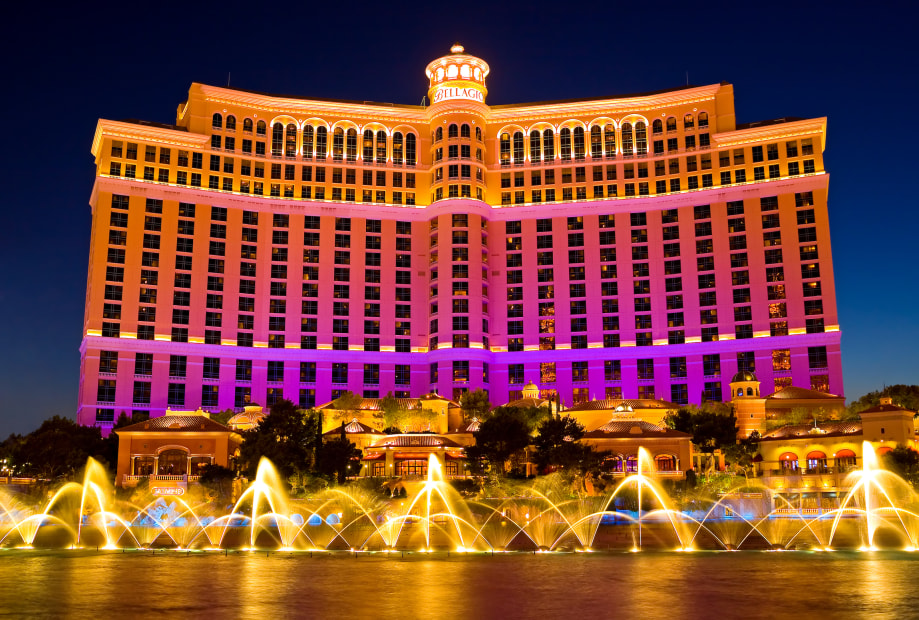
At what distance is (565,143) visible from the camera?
145125mm

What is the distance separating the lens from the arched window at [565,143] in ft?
474

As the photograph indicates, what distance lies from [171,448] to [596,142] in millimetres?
86005

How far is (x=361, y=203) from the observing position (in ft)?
460

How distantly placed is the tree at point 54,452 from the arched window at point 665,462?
184 ft

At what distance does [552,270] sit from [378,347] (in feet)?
97.9

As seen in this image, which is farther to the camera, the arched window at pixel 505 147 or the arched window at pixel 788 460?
the arched window at pixel 505 147

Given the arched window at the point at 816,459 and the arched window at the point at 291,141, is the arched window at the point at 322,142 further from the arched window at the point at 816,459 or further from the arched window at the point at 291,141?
the arched window at the point at 816,459

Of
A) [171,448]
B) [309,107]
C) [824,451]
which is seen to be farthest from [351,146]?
[824,451]

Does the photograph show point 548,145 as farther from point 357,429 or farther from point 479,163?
point 357,429

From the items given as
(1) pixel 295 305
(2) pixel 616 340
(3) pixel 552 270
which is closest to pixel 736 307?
(2) pixel 616 340

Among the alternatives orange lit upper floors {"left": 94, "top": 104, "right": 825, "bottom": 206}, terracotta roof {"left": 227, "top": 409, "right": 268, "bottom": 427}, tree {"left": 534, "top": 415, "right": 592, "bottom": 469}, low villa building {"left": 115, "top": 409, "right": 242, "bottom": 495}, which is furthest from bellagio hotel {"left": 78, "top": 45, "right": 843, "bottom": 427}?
tree {"left": 534, "top": 415, "right": 592, "bottom": 469}

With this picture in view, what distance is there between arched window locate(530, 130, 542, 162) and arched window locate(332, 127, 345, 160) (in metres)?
30.9

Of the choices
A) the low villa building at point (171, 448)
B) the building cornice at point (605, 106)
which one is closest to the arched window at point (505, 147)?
the building cornice at point (605, 106)

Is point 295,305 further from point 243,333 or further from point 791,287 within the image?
point 791,287
